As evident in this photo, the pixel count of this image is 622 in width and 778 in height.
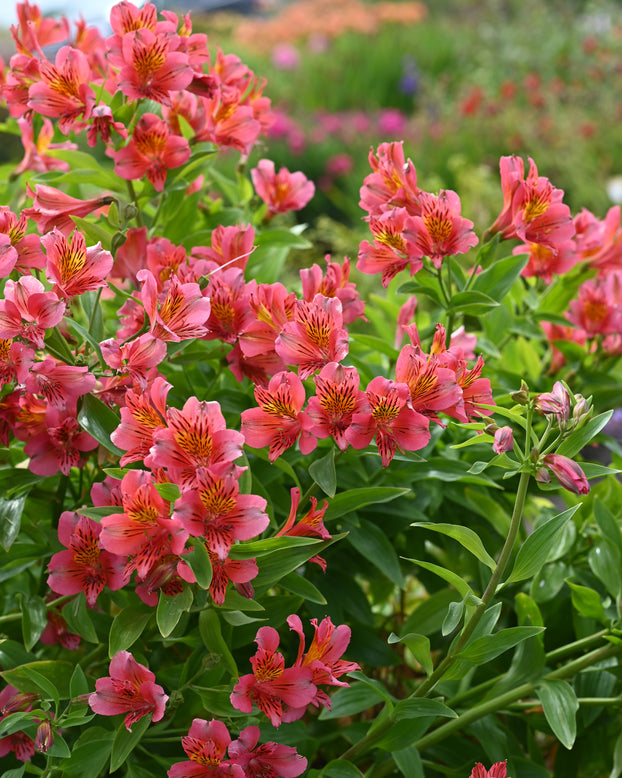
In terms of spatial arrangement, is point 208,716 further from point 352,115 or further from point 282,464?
point 352,115

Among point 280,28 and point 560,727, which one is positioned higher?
point 560,727

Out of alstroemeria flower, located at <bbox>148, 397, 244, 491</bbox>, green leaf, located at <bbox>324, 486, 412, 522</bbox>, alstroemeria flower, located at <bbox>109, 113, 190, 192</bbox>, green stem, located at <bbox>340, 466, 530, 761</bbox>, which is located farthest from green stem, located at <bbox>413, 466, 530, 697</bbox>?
alstroemeria flower, located at <bbox>109, 113, 190, 192</bbox>

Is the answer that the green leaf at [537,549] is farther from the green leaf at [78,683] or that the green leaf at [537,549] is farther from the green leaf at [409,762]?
the green leaf at [78,683]

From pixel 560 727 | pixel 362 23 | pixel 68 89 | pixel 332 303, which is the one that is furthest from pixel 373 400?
pixel 362 23

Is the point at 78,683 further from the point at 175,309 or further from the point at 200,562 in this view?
the point at 175,309

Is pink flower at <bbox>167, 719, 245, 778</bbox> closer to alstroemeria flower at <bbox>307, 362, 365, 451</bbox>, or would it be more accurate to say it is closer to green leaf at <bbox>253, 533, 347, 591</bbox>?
green leaf at <bbox>253, 533, 347, 591</bbox>

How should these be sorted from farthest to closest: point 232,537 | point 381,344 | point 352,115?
point 352,115 → point 381,344 → point 232,537

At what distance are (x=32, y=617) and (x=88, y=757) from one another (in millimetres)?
131

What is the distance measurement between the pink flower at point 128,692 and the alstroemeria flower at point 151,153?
424 millimetres

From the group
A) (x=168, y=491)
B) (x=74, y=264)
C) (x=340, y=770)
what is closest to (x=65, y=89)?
(x=74, y=264)

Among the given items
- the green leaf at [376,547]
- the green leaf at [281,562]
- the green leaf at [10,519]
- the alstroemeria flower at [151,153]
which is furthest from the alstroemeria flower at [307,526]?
the alstroemeria flower at [151,153]

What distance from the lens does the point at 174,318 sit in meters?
0.70

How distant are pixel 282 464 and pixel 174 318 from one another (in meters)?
0.15

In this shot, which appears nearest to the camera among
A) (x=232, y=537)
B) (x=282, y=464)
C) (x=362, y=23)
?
(x=232, y=537)
